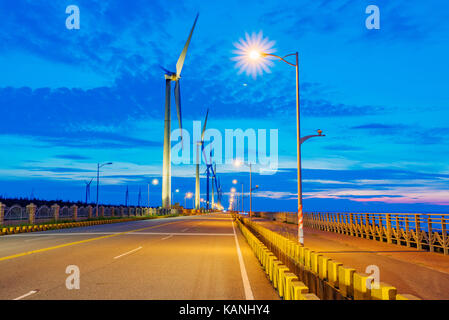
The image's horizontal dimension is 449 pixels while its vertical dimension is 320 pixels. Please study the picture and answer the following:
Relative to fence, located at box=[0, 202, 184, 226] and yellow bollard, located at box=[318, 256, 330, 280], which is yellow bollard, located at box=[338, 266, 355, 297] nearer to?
yellow bollard, located at box=[318, 256, 330, 280]

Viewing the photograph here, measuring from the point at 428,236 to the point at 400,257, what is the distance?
3777 millimetres

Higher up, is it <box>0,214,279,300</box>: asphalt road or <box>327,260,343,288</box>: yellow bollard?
<box>327,260,343,288</box>: yellow bollard

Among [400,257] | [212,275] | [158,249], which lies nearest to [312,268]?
[212,275]

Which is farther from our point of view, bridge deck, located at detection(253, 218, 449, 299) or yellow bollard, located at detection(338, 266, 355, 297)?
bridge deck, located at detection(253, 218, 449, 299)

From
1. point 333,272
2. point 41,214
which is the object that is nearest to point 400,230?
point 333,272

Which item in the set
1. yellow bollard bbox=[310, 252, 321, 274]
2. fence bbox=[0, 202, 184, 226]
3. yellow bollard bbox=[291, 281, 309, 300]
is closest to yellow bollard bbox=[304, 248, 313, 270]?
yellow bollard bbox=[310, 252, 321, 274]

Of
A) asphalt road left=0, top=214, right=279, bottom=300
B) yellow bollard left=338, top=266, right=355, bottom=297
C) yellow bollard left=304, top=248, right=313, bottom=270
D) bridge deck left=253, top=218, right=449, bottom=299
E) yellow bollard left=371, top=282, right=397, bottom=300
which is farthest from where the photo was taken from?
bridge deck left=253, top=218, right=449, bottom=299

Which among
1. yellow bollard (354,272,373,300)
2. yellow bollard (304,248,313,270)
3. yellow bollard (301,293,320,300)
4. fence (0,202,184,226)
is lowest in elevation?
fence (0,202,184,226)

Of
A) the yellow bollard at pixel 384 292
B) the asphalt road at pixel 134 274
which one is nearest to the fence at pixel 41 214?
the asphalt road at pixel 134 274

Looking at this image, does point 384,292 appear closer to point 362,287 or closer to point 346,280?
point 362,287

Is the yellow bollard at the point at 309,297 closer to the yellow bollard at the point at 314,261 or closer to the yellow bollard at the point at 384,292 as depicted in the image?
the yellow bollard at the point at 384,292
